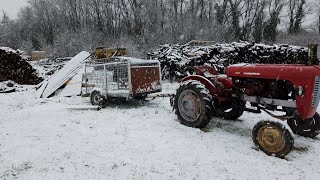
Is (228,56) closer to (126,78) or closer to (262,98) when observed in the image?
(126,78)

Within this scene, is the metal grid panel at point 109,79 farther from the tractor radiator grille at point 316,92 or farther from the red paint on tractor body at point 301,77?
the tractor radiator grille at point 316,92

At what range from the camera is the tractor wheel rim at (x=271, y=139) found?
14.8ft

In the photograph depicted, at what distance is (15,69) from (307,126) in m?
12.2

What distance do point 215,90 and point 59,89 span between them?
6.79 m

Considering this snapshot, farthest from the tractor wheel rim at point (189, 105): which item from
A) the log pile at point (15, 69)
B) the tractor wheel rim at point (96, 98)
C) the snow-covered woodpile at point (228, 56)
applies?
the log pile at point (15, 69)

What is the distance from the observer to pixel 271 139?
4609mm

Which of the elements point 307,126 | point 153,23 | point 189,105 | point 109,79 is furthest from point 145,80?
point 153,23

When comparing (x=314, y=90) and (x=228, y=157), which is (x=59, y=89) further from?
(x=314, y=90)

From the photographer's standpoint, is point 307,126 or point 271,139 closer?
point 271,139

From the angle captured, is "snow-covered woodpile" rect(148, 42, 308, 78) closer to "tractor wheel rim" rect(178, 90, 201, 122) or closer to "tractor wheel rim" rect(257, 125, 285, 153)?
"tractor wheel rim" rect(178, 90, 201, 122)

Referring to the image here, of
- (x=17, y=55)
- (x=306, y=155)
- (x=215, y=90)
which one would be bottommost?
(x=306, y=155)

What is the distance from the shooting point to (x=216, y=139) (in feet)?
17.3

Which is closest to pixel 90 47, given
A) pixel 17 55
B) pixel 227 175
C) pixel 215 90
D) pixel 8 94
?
pixel 17 55

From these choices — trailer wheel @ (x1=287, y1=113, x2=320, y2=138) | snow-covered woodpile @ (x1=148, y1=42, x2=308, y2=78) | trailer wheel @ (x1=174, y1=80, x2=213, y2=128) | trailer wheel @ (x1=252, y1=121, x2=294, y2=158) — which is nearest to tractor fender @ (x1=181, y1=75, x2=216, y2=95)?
trailer wheel @ (x1=174, y1=80, x2=213, y2=128)
